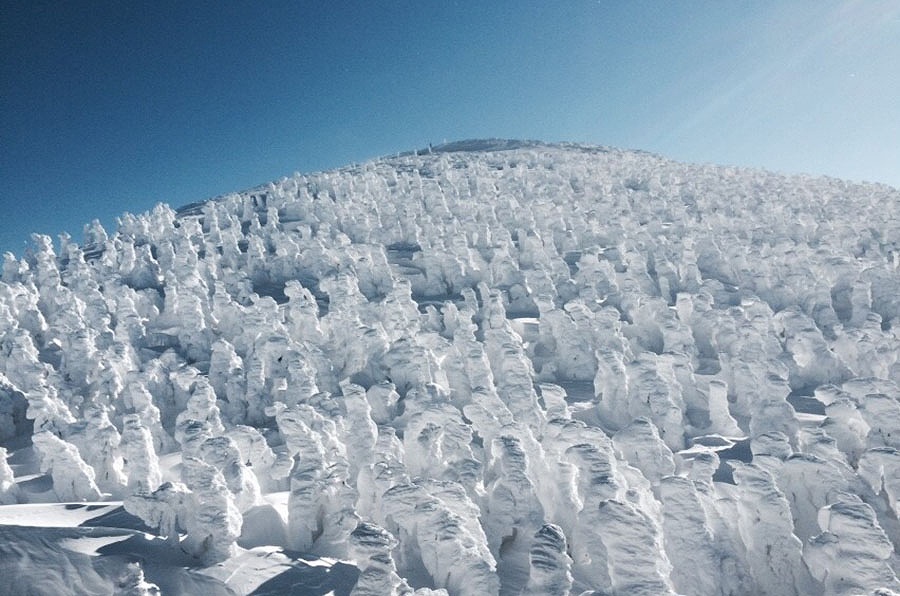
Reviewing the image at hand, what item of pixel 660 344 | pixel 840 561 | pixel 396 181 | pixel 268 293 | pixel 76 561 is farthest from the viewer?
pixel 396 181

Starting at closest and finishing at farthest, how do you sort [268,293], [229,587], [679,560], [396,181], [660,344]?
1. [229,587]
2. [679,560]
3. [660,344]
4. [268,293]
5. [396,181]

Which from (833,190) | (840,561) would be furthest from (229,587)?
(833,190)

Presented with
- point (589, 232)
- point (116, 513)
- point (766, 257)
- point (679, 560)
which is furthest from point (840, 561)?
point (589, 232)

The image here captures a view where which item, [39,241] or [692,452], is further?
[39,241]

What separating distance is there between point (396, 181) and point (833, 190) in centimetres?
6641

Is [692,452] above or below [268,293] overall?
below

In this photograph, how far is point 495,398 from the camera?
80.0 feet

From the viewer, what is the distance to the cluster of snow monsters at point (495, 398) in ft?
49.4

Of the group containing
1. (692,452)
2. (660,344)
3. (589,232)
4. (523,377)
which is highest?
(589,232)

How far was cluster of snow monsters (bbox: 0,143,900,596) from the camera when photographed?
1507cm

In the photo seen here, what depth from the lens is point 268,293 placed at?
149ft

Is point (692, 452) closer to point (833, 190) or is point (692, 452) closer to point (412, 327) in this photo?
point (412, 327)

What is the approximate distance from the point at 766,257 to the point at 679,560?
127 feet

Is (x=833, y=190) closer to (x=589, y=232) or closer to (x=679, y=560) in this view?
(x=589, y=232)
